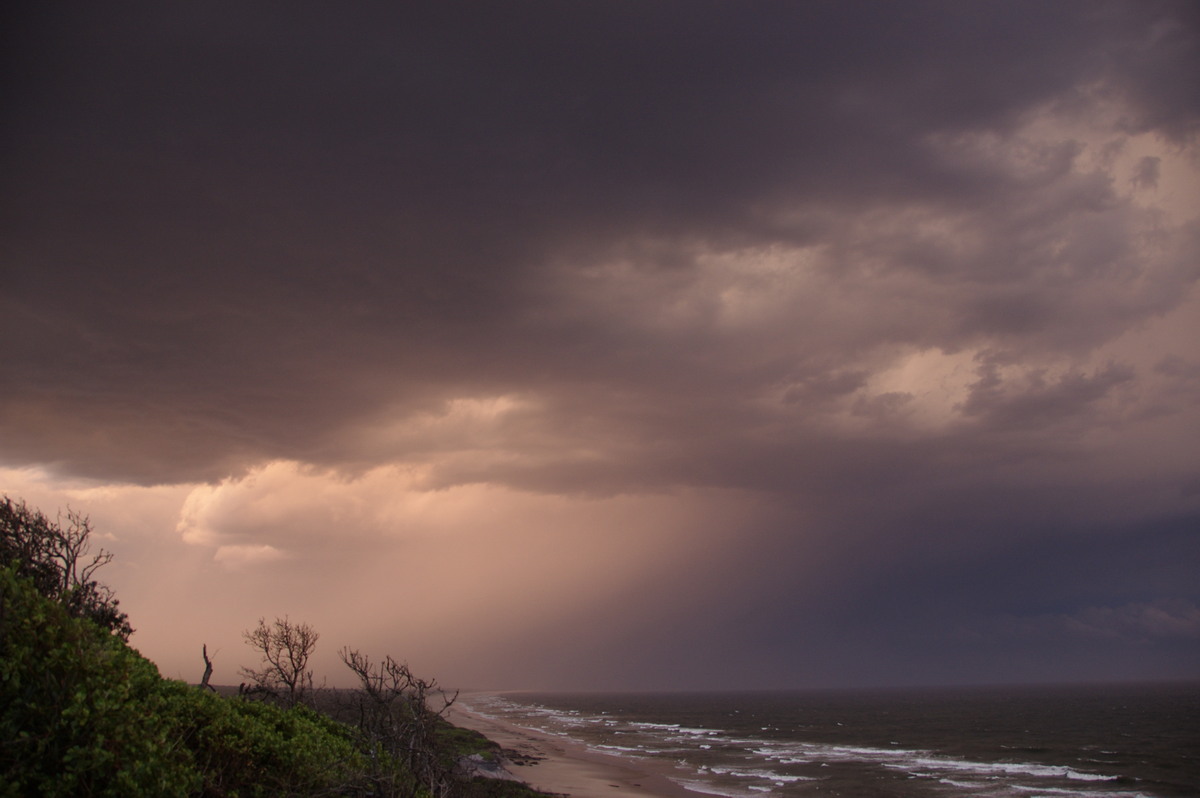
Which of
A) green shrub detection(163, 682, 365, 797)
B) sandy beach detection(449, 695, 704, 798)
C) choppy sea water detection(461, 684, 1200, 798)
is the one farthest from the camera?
choppy sea water detection(461, 684, 1200, 798)

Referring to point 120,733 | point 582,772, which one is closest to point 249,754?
point 120,733

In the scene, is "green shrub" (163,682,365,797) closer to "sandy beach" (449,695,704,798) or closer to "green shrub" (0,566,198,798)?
"green shrub" (0,566,198,798)

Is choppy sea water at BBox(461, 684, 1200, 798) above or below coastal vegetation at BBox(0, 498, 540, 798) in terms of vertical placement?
below

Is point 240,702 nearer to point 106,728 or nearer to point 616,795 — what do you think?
point 106,728

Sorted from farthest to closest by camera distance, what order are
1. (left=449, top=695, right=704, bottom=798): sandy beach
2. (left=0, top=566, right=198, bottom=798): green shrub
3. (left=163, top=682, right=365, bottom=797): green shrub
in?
(left=449, top=695, right=704, bottom=798): sandy beach < (left=163, top=682, right=365, bottom=797): green shrub < (left=0, top=566, right=198, bottom=798): green shrub

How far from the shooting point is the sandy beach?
51875 mm

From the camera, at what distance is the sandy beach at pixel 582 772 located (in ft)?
170

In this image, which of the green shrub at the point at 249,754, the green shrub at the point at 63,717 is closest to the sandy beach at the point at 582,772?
the green shrub at the point at 249,754

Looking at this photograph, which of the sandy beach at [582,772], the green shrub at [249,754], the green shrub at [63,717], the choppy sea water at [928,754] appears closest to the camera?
the green shrub at [63,717]

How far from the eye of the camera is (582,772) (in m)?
62.3

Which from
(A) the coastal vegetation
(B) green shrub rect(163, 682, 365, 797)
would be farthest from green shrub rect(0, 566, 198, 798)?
(B) green shrub rect(163, 682, 365, 797)

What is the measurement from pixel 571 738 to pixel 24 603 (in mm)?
101049

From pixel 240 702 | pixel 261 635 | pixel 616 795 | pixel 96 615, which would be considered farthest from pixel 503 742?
pixel 240 702

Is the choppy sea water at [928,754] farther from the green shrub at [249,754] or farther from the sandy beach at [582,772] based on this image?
the green shrub at [249,754]
